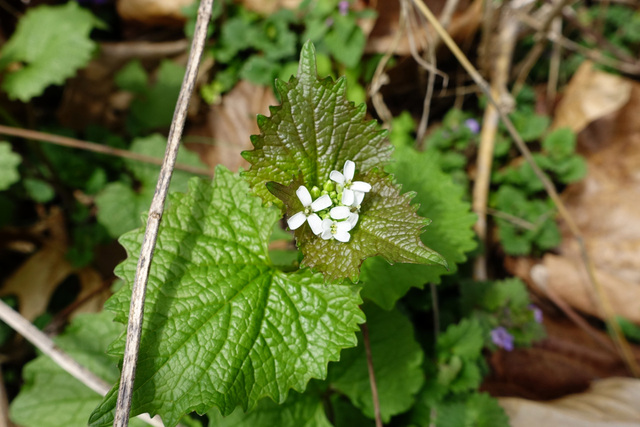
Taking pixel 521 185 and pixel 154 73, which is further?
pixel 154 73

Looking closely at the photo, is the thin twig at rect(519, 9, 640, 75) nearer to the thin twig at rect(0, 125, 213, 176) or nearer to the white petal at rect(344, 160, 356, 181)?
the thin twig at rect(0, 125, 213, 176)

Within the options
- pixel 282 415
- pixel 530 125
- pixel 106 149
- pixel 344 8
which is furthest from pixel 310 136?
pixel 530 125

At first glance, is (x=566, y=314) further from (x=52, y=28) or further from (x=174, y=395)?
(x=52, y=28)

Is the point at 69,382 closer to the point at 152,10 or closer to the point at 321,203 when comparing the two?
the point at 321,203

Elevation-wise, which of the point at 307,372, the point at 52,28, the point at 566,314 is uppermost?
the point at 52,28

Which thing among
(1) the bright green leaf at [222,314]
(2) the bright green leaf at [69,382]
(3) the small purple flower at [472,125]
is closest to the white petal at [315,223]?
(1) the bright green leaf at [222,314]

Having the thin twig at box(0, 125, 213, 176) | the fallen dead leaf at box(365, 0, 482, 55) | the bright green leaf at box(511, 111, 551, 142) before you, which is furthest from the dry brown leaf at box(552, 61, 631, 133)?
the thin twig at box(0, 125, 213, 176)

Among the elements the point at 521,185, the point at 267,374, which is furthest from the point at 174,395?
the point at 521,185
